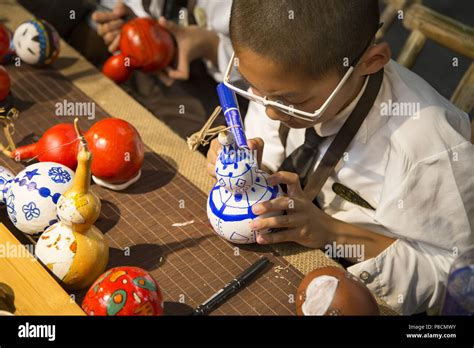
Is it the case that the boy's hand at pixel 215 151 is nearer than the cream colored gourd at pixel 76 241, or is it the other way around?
the cream colored gourd at pixel 76 241

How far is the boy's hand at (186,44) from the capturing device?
6.38 ft

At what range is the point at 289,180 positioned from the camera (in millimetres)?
1322

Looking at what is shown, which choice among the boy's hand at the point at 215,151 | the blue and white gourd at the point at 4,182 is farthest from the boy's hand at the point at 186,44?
the blue and white gourd at the point at 4,182

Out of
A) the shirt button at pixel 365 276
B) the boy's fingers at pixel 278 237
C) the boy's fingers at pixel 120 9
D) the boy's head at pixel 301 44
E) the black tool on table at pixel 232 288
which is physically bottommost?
the shirt button at pixel 365 276

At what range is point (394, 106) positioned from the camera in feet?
4.65

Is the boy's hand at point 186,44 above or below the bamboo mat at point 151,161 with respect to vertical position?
above

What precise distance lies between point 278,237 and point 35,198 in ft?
1.54

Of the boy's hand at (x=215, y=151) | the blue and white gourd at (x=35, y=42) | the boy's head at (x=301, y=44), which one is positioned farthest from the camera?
the blue and white gourd at (x=35, y=42)

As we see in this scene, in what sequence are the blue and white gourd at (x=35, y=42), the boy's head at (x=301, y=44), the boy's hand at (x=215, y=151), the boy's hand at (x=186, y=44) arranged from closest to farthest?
the boy's head at (x=301, y=44), the boy's hand at (x=215, y=151), the blue and white gourd at (x=35, y=42), the boy's hand at (x=186, y=44)

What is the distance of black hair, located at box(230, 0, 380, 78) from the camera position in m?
1.18

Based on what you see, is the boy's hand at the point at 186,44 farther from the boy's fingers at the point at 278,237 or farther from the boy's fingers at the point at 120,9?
the boy's fingers at the point at 278,237
